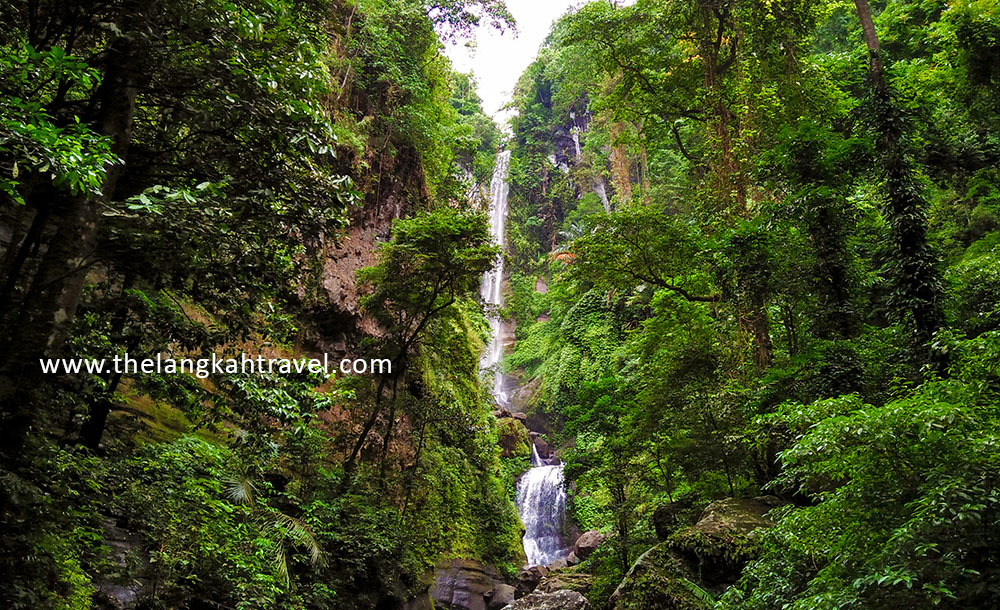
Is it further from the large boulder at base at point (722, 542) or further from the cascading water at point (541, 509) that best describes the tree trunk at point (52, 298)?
the cascading water at point (541, 509)

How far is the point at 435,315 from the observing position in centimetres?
1109

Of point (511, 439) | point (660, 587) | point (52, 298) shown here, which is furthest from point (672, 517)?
point (511, 439)

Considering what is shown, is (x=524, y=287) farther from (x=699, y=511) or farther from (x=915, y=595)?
(x=915, y=595)

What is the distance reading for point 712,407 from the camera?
931 cm

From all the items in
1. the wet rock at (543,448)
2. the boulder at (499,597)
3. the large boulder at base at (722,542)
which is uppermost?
the wet rock at (543,448)

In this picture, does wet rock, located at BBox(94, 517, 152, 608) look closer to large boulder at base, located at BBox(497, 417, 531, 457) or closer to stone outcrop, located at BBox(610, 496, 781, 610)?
stone outcrop, located at BBox(610, 496, 781, 610)

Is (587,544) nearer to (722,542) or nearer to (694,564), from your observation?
(694,564)

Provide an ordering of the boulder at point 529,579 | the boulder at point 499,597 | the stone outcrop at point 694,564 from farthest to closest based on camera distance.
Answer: the boulder at point 529,579 < the boulder at point 499,597 < the stone outcrop at point 694,564

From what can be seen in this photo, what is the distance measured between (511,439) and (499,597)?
325 inches

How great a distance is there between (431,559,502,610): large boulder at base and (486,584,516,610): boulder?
3.8 inches

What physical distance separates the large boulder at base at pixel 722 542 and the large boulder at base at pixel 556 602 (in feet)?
11.1

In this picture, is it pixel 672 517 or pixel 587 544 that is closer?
pixel 672 517

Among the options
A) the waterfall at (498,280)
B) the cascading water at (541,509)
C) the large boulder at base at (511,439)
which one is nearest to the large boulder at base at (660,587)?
the cascading water at (541,509)

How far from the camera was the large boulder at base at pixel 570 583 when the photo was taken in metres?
12.4
